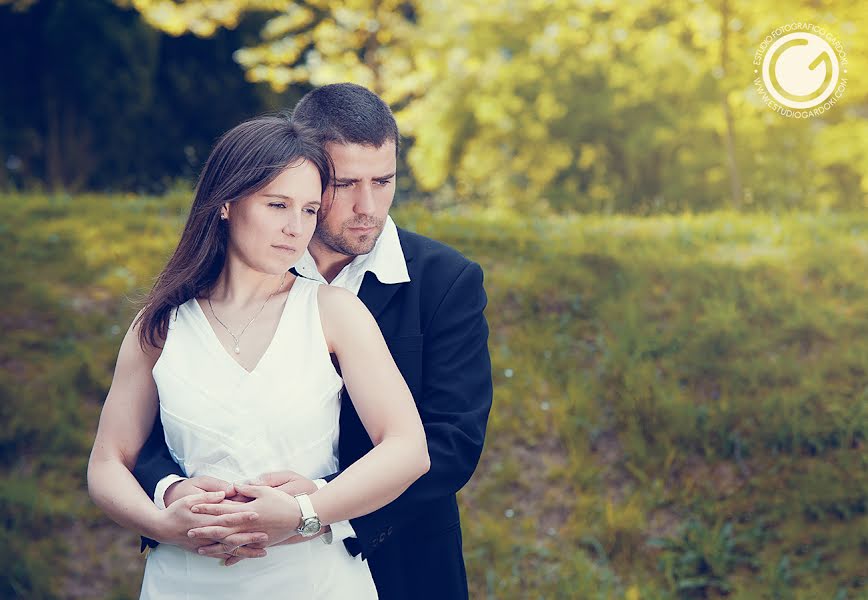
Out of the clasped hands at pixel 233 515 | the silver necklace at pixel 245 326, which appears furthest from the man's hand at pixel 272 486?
the silver necklace at pixel 245 326

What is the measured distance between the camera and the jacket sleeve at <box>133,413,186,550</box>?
2.65 meters

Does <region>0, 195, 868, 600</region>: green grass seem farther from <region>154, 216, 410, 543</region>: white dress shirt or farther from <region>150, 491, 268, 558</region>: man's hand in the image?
<region>150, 491, 268, 558</region>: man's hand

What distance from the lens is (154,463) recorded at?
8.83 feet

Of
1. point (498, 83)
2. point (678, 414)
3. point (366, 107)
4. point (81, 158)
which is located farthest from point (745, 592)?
point (498, 83)

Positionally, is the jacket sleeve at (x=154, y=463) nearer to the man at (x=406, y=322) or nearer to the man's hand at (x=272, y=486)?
the man at (x=406, y=322)

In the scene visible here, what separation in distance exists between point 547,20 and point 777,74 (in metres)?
15.5

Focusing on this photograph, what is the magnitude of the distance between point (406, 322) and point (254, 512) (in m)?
0.90

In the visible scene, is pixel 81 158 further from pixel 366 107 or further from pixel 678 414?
Answer: pixel 366 107

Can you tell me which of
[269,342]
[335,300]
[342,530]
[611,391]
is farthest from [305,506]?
[611,391]

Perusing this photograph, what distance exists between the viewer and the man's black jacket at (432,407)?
9.40 feet

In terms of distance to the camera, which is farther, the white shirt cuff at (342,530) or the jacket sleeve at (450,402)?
the jacket sleeve at (450,402)

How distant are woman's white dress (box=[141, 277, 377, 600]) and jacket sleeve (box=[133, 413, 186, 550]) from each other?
4 cm

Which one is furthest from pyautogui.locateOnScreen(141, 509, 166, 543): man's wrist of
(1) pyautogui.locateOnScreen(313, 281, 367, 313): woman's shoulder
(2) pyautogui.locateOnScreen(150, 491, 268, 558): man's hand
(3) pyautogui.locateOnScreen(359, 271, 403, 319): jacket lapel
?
(3) pyautogui.locateOnScreen(359, 271, 403, 319): jacket lapel

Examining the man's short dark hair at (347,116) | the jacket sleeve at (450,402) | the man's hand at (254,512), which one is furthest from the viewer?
the man's short dark hair at (347,116)
